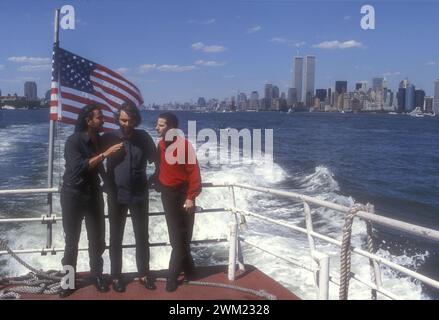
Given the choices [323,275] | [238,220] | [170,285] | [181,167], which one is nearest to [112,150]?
[181,167]

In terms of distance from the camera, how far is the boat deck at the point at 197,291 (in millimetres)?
4109

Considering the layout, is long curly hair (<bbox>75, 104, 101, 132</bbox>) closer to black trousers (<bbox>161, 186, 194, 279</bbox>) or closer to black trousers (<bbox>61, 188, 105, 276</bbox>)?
black trousers (<bbox>61, 188, 105, 276</bbox>)

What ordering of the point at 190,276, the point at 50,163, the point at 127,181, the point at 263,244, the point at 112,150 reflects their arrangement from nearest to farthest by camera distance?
the point at 112,150 < the point at 127,181 < the point at 190,276 < the point at 50,163 < the point at 263,244

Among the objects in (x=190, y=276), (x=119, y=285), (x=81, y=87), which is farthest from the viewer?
(x=81, y=87)

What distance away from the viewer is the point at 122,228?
4246mm

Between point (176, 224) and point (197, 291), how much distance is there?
650 millimetres

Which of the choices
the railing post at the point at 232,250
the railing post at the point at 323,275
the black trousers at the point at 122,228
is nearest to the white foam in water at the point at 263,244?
the railing post at the point at 232,250

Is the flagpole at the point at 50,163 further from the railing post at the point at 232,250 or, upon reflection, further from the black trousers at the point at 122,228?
the railing post at the point at 232,250

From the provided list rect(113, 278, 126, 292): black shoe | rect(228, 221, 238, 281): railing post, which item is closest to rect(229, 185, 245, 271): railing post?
rect(228, 221, 238, 281): railing post

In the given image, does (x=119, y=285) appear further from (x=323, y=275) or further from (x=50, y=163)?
(x=323, y=275)

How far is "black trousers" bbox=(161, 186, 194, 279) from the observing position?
13.8 feet

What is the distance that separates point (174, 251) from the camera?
4336 mm
